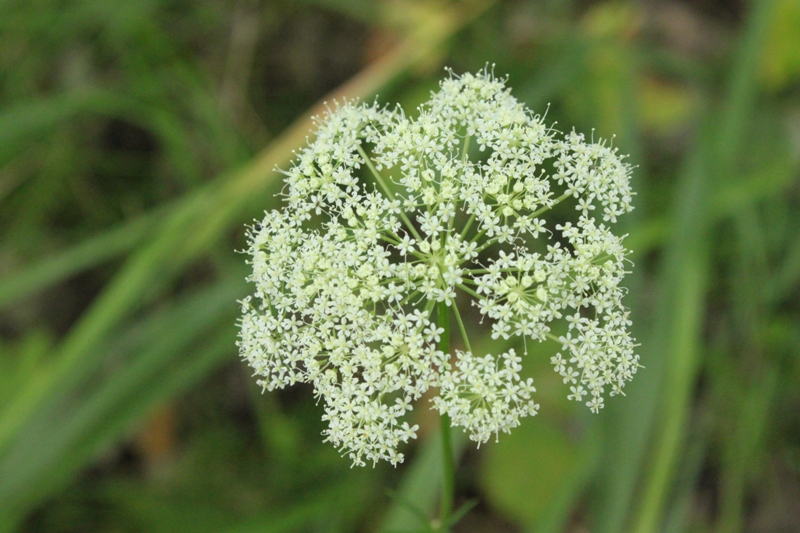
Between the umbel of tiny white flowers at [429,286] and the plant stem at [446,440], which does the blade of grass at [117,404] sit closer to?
the umbel of tiny white flowers at [429,286]

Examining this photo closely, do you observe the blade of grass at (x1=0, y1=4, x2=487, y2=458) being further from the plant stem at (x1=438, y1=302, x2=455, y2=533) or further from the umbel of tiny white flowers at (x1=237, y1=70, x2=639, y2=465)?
the plant stem at (x1=438, y1=302, x2=455, y2=533)

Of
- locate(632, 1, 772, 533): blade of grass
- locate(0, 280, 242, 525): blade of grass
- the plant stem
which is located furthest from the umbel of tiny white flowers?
locate(0, 280, 242, 525): blade of grass

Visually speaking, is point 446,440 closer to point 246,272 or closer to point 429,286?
point 429,286

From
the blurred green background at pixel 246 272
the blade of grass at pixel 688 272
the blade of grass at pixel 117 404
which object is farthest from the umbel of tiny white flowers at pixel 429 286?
the blade of grass at pixel 117 404

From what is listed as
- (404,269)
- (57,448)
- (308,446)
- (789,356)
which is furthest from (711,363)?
(57,448)

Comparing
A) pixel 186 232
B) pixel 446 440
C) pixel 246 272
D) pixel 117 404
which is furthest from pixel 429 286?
pixel 186 232

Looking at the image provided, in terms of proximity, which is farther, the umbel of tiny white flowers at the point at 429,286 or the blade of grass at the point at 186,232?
the blade of grass at the point at 186,232

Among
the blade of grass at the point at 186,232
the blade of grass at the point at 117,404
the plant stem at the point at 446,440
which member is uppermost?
the blade of grass at the point at 186,232

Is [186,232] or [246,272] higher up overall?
[186,232]
